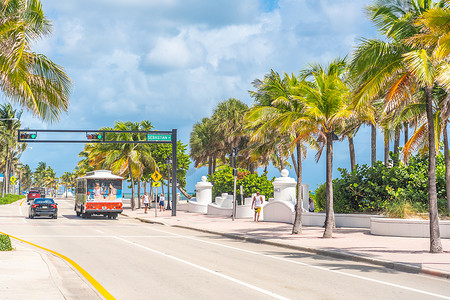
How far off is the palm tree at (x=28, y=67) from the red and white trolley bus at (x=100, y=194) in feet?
72.4

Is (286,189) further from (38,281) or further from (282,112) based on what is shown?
(38,281)

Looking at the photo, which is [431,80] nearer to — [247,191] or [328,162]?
[328,162]

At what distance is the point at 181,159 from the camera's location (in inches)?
2564

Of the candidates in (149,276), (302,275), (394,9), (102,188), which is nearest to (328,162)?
(394,9)

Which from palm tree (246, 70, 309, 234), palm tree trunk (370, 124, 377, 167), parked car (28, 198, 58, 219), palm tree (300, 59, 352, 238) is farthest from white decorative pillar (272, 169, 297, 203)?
parked car (28, 198, 58, 219)

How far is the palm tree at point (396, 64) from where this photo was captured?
15.3m

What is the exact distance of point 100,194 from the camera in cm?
3878

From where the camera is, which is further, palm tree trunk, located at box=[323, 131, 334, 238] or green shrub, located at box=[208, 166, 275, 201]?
green shrub, located at box=[208, 166, 275, 201]

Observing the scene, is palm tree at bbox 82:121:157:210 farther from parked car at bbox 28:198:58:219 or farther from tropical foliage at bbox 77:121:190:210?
parked car at bbox 28:198:58:219

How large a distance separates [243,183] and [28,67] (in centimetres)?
3154

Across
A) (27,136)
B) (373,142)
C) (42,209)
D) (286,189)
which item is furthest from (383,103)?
(27,136)

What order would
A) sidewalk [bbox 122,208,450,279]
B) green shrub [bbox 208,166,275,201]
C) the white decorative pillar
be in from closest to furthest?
1. sidewalk [bbox 122,208,450,279]
2. the white decorative pillar
3. green shrub [bbox 208,166,275,201]

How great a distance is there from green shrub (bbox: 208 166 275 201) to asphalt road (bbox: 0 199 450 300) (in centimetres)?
2768

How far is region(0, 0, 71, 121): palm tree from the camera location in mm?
14938
